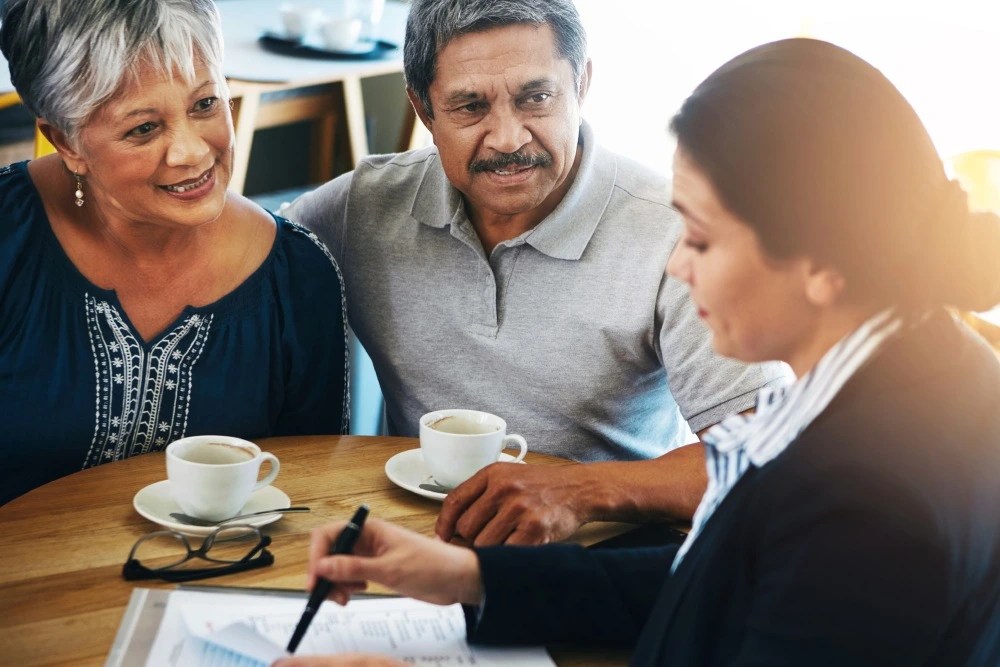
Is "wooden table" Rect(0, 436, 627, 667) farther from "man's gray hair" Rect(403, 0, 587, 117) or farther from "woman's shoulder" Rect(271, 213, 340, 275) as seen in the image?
"man's gray hair" Rect(403, 0, 587, 117)

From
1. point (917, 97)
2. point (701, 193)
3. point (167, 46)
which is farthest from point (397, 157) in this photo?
point (917, 97)

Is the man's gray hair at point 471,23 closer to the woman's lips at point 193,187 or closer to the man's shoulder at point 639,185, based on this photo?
the man's shoulder at point 639,185

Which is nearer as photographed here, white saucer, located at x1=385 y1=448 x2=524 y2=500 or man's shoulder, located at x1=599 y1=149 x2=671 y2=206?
white saucer, located at x1=385 y1=448 x2=524 y2=500

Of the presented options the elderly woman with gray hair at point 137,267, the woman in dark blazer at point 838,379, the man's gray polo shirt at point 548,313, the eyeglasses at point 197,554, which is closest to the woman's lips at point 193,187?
the elderly woman with gray hair at point 137,267

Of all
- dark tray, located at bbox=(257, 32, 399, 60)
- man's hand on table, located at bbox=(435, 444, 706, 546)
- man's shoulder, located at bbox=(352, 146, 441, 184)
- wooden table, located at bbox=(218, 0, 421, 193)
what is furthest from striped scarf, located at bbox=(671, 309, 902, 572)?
dark tray, located at bbox=(257, 32, 399, 60)

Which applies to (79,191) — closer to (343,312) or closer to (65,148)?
(65,148)

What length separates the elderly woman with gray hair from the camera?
147 centimetres

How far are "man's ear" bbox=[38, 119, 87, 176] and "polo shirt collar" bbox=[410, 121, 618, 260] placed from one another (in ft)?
1.62

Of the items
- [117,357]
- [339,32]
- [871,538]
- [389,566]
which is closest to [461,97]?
[117,357]

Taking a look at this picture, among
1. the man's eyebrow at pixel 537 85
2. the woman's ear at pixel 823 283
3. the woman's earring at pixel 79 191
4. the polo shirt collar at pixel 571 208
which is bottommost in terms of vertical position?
the polo shirt collar at pixel 571 208

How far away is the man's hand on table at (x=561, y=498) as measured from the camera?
1252 mm

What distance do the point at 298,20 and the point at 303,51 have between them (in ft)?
0.35

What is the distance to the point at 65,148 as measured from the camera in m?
1.55

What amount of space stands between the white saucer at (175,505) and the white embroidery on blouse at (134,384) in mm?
240
